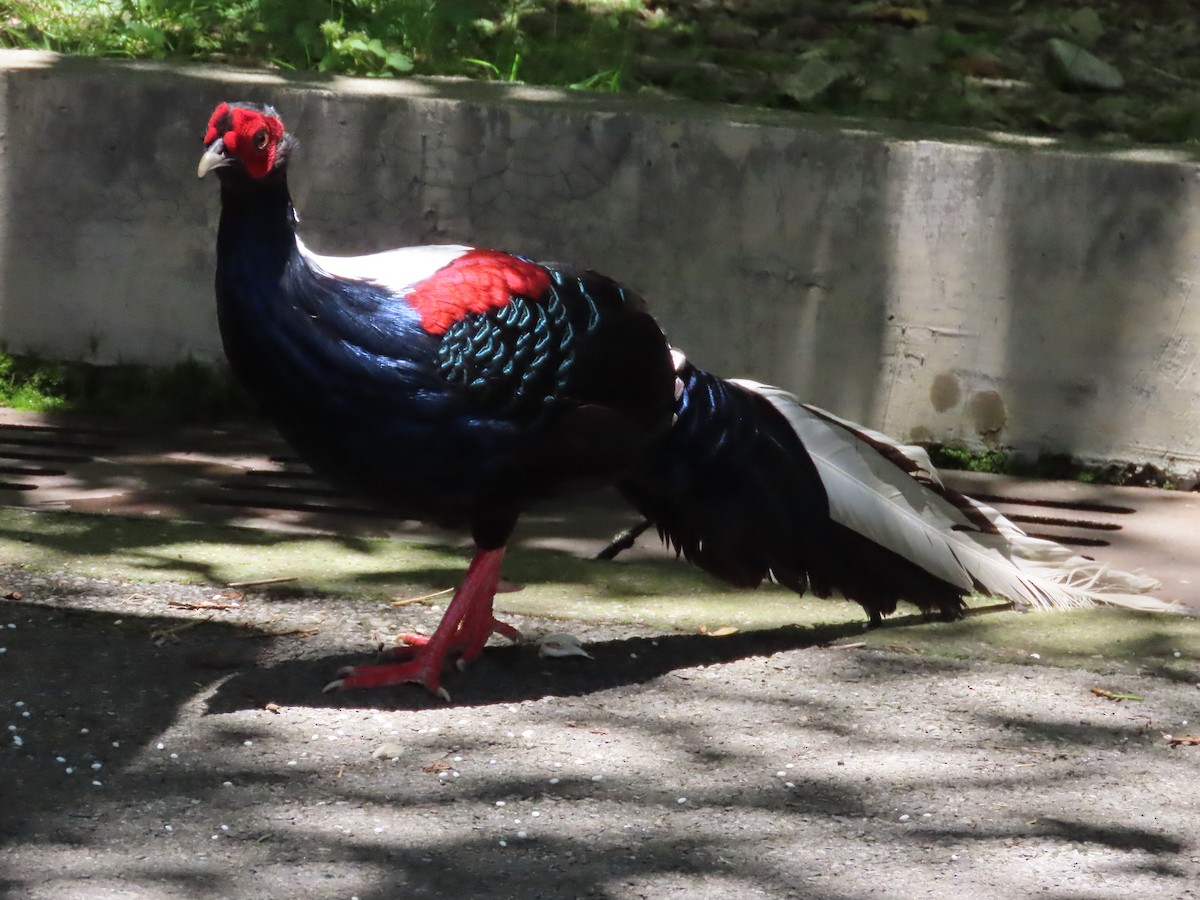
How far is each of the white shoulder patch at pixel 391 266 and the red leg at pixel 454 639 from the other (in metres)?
0.69

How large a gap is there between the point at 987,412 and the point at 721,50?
2.69 m

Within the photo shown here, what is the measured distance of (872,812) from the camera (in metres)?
3.27

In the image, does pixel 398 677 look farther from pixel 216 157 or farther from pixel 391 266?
pixel 216 157

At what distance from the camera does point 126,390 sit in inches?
255

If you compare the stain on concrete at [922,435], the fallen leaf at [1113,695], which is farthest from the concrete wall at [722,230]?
the fallen leaf at [1113,695]

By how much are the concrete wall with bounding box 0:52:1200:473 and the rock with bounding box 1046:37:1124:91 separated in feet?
6.28

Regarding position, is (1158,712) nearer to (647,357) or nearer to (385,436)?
(647,357)

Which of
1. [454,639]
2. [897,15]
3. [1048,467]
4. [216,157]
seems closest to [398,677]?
[454,639]

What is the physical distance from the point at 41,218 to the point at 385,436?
336 centimetres

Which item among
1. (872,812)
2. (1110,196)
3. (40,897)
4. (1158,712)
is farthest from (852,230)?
(40,897)

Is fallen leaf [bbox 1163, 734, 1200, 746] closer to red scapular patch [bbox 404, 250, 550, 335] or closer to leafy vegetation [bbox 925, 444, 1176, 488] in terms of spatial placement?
red scapular patch [bbox 404, 250, 550, 335]

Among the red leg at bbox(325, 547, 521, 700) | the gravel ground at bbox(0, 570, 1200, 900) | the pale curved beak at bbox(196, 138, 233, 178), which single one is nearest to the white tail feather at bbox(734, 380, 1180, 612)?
the gravel ground at bbox(0, 570, 1200, 900)

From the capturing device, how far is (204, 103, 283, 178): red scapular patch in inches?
139

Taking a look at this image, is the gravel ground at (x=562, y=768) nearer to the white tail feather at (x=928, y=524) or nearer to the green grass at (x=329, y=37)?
the white tail feather at (x=928, y=524)
